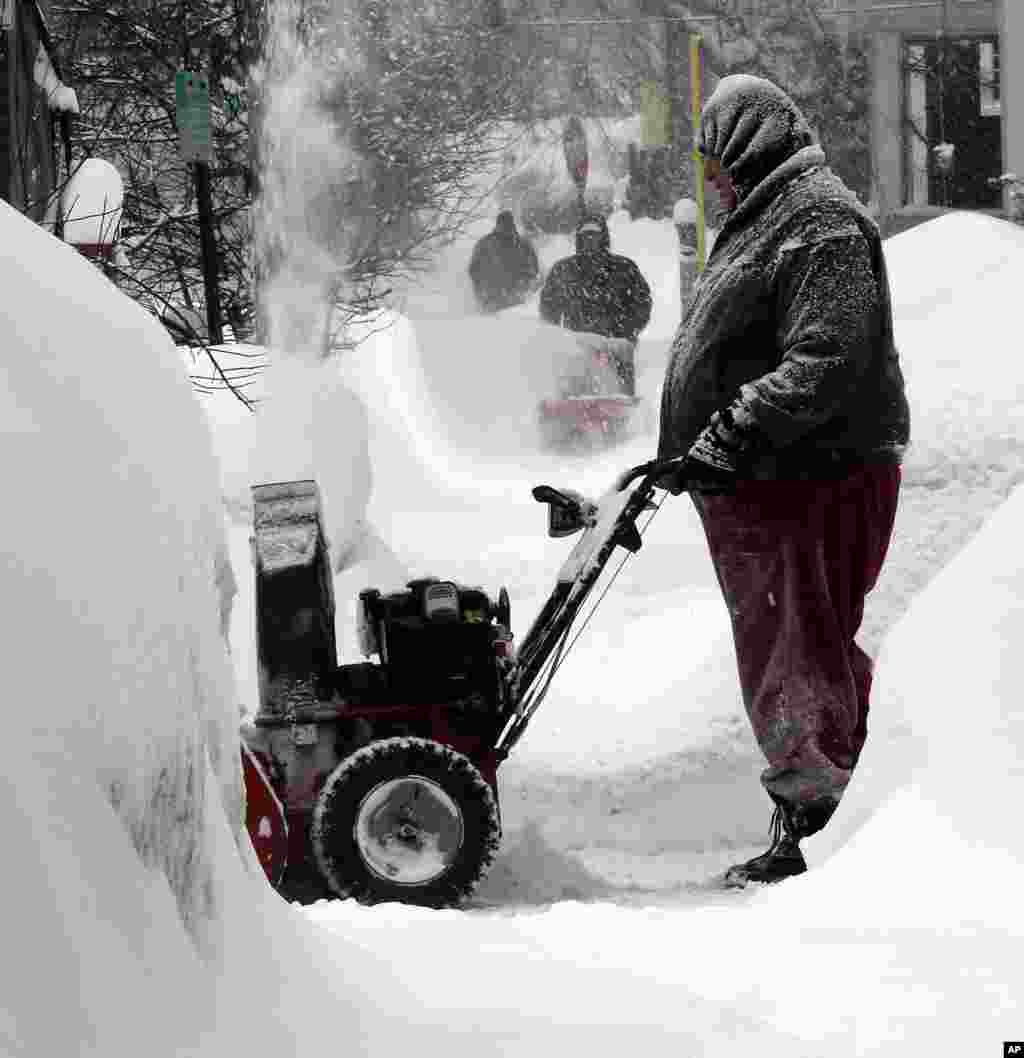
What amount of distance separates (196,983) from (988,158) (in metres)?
17.7

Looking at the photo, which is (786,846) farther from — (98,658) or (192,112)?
(192,112)

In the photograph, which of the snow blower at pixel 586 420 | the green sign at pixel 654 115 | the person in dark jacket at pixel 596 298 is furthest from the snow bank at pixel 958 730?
the green sign at pixel 654 115

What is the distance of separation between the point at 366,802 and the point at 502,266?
1627 cm

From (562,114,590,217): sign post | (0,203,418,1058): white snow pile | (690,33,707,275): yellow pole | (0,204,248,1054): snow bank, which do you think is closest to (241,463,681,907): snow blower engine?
(0,203,418,1058): white snow pile

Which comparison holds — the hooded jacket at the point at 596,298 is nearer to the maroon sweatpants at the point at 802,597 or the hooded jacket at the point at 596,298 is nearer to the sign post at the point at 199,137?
the sign post at the point at 199,137

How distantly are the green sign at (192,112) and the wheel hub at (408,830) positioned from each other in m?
4.76

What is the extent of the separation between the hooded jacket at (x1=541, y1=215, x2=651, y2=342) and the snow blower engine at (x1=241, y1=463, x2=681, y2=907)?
50.6ft

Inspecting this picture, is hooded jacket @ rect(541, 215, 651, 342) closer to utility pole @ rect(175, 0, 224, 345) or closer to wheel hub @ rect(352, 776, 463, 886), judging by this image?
utility pole @ rect(175, 0, 224, 345)

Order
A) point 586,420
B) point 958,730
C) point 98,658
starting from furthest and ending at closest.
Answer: point 586,420 < point 958,730 < point 98,658

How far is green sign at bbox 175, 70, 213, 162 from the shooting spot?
8344mm

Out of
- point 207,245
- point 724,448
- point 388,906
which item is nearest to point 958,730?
point 388,906

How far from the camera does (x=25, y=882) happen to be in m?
1.27

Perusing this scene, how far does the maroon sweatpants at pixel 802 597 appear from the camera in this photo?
14.6 feet

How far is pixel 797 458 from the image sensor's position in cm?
445
